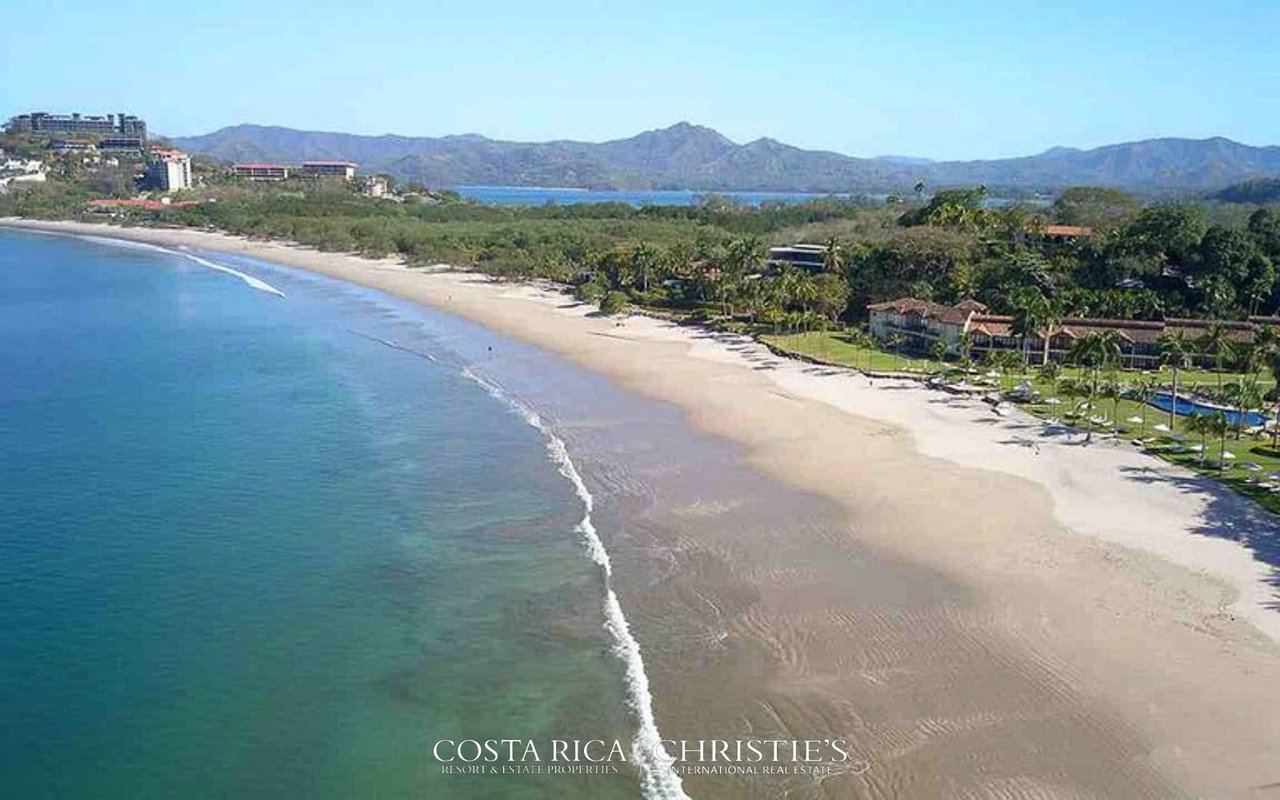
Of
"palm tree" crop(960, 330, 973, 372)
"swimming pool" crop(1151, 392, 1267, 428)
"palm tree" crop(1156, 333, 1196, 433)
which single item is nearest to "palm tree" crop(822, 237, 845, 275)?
"palm tree" crop(960, 330, 973, 372)

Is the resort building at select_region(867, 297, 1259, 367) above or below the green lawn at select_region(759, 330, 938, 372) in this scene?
above

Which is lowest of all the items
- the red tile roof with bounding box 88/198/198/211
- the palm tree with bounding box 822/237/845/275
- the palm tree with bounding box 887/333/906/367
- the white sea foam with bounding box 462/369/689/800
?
the white sea foam with bounding box 462/369/689/800

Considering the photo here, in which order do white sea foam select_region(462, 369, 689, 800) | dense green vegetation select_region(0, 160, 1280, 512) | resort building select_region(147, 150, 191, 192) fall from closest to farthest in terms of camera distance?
white sea foam select_region(462, 369, 689, 800), dense green vegetation select_region(0, 160, 1280, 512), resort building select_region(147, 150, 191, 192)

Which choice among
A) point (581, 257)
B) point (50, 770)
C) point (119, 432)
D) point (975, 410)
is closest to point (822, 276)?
point (975, 410)

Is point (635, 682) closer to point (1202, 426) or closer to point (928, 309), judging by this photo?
point (1202, 426)

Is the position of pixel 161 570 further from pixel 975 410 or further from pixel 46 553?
pixel 975 410

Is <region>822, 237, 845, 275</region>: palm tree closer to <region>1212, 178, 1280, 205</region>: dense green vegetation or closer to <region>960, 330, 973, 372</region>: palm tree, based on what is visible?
<region>960, 330, 973, 372</region>: palm tree

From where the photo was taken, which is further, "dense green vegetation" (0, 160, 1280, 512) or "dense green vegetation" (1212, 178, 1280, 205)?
"dense green vegetation" (1212, 178, 1280, 205)

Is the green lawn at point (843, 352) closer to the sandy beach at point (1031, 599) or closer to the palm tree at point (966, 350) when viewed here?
the palm tree at point (966, 350)
